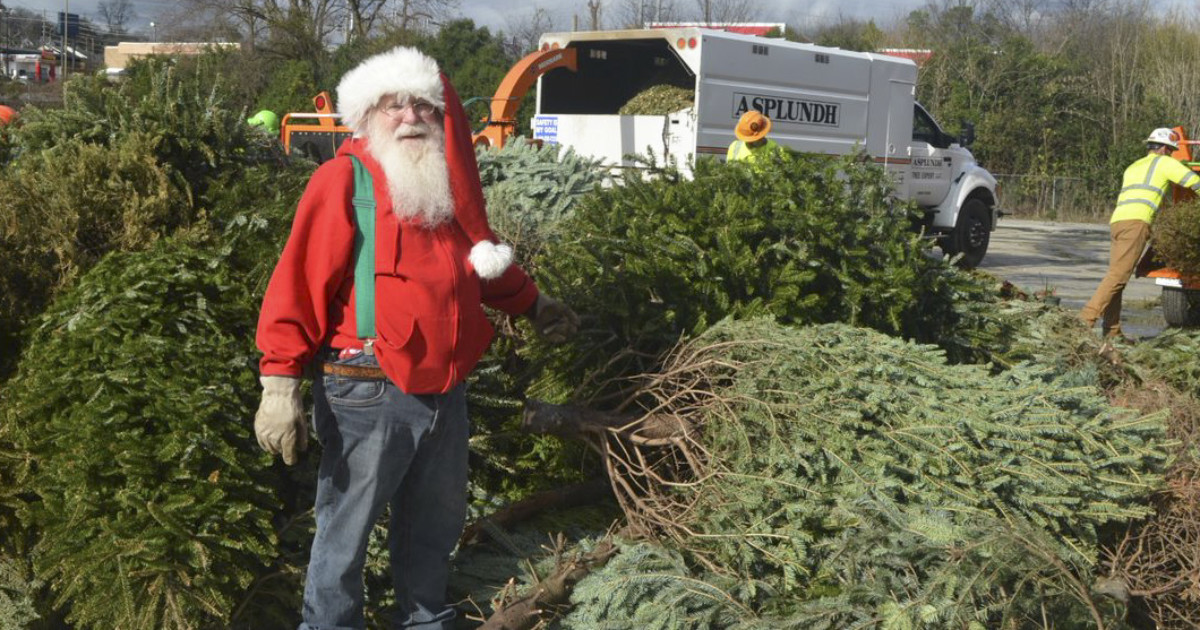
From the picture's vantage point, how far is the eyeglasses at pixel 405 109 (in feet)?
11.0

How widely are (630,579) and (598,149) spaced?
10.4 meters

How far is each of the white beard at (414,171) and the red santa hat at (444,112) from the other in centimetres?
5

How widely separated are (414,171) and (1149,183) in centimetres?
867

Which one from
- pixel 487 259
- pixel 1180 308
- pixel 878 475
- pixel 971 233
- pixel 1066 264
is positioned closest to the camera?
pixel 487 259

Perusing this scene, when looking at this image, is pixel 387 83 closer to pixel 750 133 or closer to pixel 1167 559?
pixel 1167 559

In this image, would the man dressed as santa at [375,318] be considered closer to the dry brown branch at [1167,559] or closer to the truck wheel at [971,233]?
the dry brown branch at [1167,559]

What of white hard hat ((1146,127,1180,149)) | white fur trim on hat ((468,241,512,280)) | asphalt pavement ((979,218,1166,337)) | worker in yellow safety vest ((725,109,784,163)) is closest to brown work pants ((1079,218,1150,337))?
asphalt pavement ((979,218,1166,337))

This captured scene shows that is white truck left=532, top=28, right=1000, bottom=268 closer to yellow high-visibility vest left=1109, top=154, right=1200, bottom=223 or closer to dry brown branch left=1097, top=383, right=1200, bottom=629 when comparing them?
yellow high-visibility vest left=1109, top=154, right=1200, bottom=223

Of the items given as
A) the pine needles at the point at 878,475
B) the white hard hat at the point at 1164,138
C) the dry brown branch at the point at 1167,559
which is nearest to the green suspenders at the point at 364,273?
the pine needles at the point at 878,475

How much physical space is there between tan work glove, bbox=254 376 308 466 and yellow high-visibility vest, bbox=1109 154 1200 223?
871cm

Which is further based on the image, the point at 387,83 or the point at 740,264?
the point at 740,264

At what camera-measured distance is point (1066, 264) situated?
60.1 ft

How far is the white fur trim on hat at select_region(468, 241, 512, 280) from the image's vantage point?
3404 millimetres

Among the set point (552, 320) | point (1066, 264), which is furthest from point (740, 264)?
point (1066, 264)
